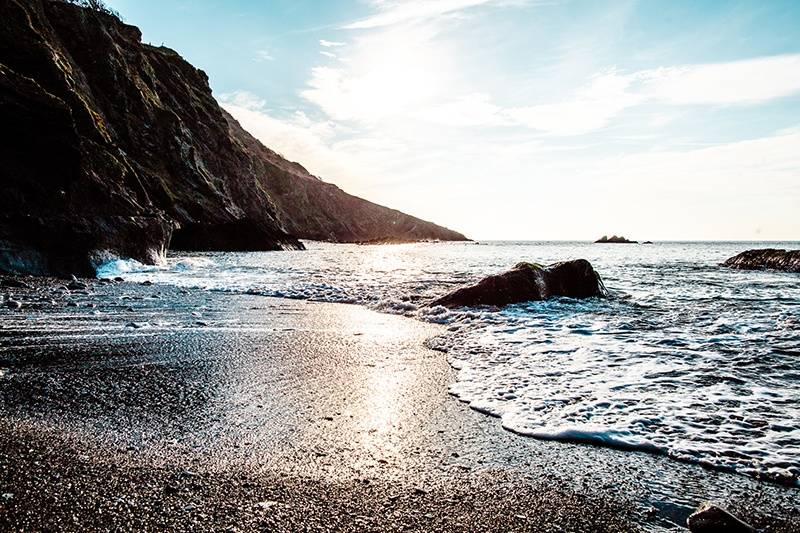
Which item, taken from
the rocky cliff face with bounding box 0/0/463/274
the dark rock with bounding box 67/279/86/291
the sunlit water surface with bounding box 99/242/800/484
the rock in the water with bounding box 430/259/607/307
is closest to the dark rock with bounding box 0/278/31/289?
the dark rock with bounding box 67/279/86/291

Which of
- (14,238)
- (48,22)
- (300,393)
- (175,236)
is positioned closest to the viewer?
(300,393)

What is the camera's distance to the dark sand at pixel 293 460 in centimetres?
221

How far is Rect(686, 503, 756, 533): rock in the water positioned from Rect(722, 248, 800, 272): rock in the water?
24.6 meters

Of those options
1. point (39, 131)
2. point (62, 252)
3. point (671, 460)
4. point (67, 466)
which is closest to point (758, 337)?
point (671, 460)

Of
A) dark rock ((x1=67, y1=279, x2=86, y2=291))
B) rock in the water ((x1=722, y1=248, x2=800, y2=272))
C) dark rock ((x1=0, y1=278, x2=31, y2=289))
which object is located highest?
rock in the water ((x1=722, y1=248, x2=800, y2=272))

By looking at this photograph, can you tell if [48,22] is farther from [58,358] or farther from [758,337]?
[758,337]

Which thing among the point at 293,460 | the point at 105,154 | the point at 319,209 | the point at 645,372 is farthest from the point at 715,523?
the point at 319,209

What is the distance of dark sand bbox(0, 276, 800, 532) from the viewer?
2.21m

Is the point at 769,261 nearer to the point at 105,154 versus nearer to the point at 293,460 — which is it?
the point at 293,460

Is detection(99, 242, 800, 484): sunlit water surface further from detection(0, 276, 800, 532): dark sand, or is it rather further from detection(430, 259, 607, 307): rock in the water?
detection(430, 259, 607, 307): rock in the water

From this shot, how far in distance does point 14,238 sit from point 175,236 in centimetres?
2451

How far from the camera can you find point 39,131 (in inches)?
586

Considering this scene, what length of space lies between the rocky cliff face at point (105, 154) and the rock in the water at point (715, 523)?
631 inches

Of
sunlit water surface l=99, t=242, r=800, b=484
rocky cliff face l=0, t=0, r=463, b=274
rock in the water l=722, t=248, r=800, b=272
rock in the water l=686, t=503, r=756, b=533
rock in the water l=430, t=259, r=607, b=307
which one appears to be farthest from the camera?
rock in the water l=722, t=248, r=800, b=272
